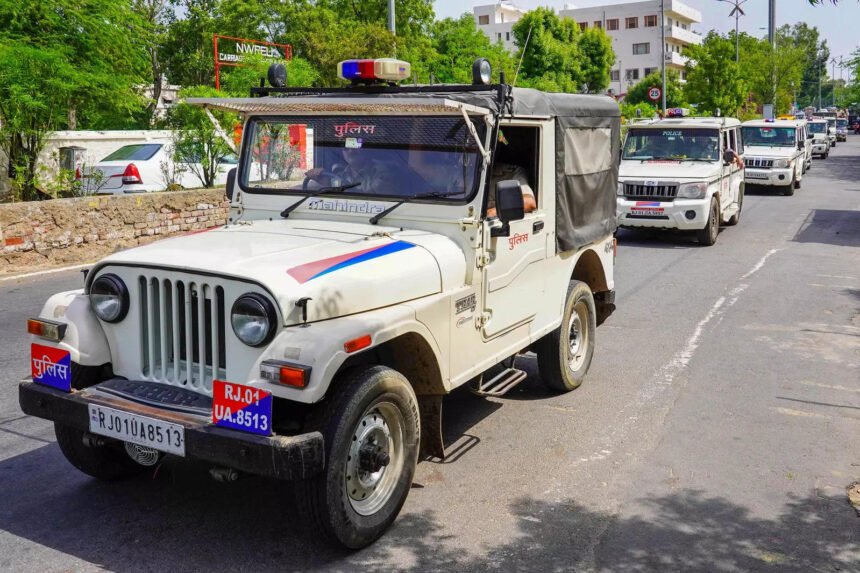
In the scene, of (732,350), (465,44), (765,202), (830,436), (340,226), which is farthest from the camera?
(465,44)

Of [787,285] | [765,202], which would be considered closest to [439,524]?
[787,285]

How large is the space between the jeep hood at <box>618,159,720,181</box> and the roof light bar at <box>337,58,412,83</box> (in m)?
9.68

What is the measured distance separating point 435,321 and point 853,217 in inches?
673

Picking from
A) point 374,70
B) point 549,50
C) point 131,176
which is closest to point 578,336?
point 374,70

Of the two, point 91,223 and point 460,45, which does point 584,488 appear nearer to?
point 91,223

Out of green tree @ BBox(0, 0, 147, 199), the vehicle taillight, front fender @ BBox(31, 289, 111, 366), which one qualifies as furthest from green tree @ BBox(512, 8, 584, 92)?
front fender @ BBox(31, 289, 111, 366)

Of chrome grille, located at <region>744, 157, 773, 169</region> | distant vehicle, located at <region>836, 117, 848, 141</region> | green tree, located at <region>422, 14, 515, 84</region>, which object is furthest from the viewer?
distant vehicle, located at <region>836, 117, 848, 141</region>

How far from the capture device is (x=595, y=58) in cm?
6650

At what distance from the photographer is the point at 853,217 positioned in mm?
19344

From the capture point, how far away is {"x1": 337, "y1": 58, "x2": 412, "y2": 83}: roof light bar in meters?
5.75

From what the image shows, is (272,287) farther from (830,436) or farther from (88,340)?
(830,436)

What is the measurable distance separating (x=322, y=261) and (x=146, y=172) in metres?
14.3

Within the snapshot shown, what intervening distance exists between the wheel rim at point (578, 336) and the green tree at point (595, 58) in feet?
198

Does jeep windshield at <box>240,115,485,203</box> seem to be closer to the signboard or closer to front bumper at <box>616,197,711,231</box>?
front bumper at <box>616,197,711,231</box>
